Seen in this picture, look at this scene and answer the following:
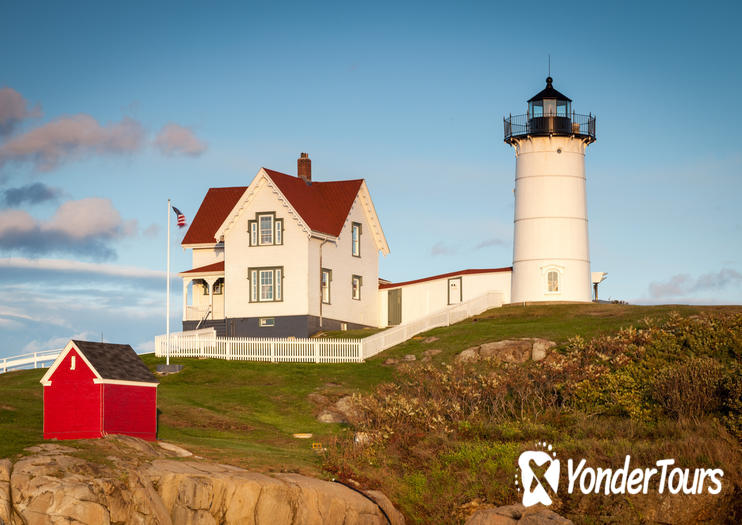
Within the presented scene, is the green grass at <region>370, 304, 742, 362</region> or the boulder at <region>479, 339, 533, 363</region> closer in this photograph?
the boulder at <region>479, 339, 533, 363</region>

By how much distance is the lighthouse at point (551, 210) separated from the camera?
48812 millimetres

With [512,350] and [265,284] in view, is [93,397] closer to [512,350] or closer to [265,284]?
[512,350]

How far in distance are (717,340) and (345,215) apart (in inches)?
961

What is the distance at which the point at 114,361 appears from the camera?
82.2ft

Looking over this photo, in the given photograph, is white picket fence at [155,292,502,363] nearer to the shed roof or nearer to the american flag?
the american flag

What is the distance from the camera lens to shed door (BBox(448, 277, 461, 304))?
51.7 metres

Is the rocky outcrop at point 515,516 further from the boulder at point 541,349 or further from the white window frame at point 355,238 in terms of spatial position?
Result: the white window frame at point 355,238

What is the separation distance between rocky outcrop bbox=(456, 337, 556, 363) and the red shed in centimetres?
1467

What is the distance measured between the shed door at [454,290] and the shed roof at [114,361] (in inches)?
1077

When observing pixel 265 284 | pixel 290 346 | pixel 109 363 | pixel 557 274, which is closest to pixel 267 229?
pixel 265 284

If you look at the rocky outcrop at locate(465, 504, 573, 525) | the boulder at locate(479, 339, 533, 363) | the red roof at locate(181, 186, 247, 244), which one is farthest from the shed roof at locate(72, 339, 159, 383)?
the red roof at locate(181, 186, 247, 244)

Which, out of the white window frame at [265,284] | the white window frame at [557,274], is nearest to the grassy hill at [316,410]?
the white window frame at [557,274]

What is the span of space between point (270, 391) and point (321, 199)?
58.0 ft

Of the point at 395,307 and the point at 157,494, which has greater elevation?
the point at 395,307
